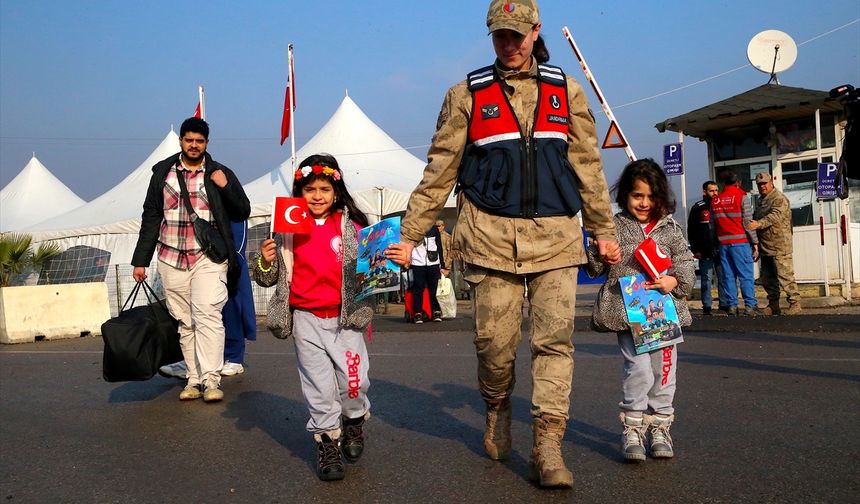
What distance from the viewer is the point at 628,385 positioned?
14.1 feet

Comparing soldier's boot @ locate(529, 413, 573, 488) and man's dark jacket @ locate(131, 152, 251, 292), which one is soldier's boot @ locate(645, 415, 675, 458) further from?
man's dark jacket @ locate(131, 152, 251, 292)

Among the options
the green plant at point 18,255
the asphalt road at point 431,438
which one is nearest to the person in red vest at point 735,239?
the asphalt road at point 431,438

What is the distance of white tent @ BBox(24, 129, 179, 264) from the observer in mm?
19766

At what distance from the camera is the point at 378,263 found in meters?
4.10

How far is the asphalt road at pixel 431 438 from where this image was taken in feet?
12.4

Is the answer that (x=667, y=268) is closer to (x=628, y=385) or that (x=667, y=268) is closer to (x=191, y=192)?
(x=628, y=385)

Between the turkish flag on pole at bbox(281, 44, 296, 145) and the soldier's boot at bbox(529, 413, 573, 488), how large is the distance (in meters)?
17.5

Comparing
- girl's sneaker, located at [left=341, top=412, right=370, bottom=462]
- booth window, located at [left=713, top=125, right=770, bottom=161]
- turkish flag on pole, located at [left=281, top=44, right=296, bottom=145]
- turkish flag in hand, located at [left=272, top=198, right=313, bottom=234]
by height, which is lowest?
girl's sneaker, located at [left=341, top=412, right=370, bottom=462]

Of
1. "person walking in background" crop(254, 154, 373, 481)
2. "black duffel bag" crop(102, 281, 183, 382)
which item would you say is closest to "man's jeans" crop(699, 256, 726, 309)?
"black duffel bag" crop(102, 281, 183, 382)

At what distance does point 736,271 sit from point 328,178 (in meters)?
9.05

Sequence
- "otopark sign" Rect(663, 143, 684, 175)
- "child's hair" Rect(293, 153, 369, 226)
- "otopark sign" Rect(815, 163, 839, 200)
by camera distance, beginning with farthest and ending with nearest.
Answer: "otopark sign" Rect(663, 143, 684, 175)
"otopark sign" Rect(815, 163, 839, 200)
"child's hair" Rect(293, 153, 369, 226)

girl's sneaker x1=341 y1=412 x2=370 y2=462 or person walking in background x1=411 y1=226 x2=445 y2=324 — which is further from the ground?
person walking in background x1=411 y1=226 x2=445 y2=324

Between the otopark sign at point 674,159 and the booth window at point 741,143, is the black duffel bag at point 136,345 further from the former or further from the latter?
the booth window at point 741,143

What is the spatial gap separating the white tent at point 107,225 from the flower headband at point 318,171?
51.9 ft
